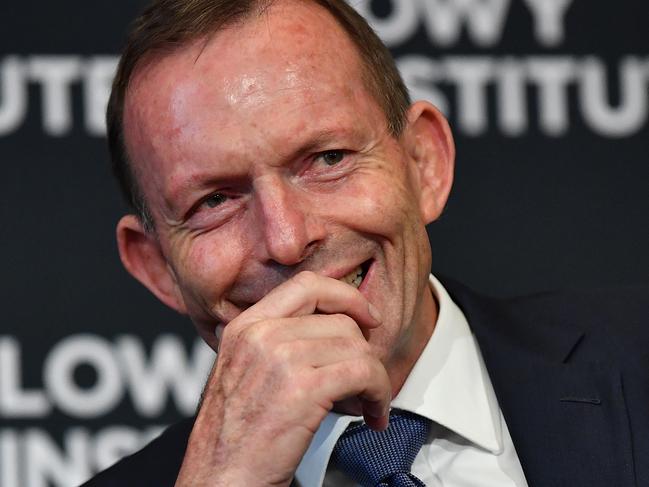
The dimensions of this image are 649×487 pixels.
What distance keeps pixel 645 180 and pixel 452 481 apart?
1.17m

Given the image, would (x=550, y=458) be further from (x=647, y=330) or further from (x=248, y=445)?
(x=248, y=445)

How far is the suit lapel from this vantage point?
240 cm

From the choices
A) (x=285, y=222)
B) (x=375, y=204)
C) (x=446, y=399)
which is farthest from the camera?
(x=446, y=399)

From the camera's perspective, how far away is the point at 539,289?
3.32m

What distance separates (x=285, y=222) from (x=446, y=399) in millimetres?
506

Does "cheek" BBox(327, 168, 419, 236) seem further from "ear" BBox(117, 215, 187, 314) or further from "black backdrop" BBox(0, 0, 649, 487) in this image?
"black backdrop" BBox(0, 0, 649, 487)

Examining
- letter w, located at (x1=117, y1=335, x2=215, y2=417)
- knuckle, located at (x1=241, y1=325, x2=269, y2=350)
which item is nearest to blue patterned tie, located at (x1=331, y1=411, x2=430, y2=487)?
knuckle, located at (x1=241, y1=325, x2=269, y2=350)

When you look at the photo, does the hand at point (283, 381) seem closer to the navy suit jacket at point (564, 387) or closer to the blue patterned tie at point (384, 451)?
the blue patterned tie at point (384, 451)

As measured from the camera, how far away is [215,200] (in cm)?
235

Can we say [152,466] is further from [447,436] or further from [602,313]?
[602,313]

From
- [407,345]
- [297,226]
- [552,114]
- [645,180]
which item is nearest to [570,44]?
[552,114]

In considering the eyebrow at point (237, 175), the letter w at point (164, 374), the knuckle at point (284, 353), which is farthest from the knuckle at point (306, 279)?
the letter w at point (164, 374)

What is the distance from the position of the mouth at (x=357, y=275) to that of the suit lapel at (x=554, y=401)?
38cm

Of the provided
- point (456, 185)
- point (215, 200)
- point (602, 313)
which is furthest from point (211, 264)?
point (456, 185)
